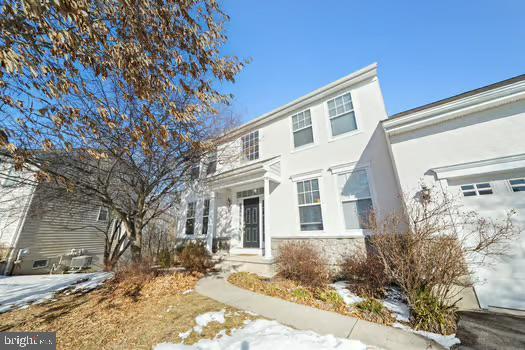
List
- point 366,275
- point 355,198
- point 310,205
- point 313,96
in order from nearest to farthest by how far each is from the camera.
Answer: point 366,275 → point 355,198 → point 310,205 → point 313,96

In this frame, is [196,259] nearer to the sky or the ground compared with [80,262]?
nearer to the sky

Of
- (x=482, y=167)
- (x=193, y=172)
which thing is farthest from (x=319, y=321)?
(x=193, y=172)

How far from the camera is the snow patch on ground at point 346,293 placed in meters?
4.51

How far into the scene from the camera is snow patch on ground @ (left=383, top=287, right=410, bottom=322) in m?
3.82

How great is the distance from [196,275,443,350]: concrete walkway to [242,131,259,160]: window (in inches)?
244

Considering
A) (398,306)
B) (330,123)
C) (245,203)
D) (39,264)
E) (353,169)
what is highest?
(330,123)

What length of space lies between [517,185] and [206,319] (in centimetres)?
720

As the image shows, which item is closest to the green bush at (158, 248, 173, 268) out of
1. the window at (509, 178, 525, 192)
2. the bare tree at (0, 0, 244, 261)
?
the bare tree at (0, 0, 244, 261)

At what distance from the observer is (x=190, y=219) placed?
11109 mm

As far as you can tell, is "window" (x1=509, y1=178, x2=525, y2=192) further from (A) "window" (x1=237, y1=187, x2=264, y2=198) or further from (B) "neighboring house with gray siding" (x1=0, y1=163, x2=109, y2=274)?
(B) "neighboring house with gray siding" (x1=0, y1=163, x2=109, y2=274)

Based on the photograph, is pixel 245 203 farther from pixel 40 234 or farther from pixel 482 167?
pixel 40 234

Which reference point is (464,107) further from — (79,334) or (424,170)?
(79,334)

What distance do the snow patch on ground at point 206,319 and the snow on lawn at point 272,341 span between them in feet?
1.54

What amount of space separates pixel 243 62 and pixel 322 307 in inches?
222
